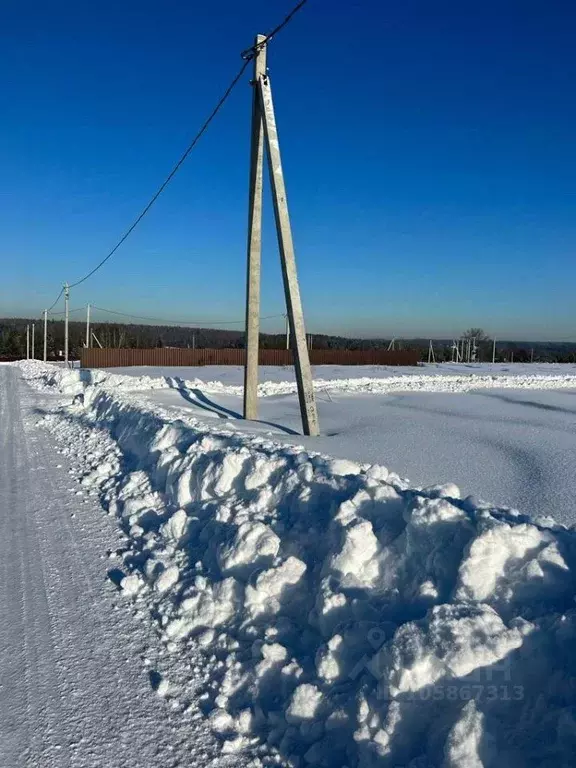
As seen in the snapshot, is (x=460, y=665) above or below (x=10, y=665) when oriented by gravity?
above

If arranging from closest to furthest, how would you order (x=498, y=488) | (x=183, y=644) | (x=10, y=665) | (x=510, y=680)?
1. (x=510, y=680)
2. (x=10, y=665)
3. (x=183, y=644)
4. (x=498, y=488)

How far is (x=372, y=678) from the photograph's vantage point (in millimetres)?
2754

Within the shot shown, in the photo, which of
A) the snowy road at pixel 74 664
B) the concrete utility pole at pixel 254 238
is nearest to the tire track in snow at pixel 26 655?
the snowy road at pixel 74 664

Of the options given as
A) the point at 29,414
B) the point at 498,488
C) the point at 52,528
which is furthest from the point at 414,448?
the point at 29,414

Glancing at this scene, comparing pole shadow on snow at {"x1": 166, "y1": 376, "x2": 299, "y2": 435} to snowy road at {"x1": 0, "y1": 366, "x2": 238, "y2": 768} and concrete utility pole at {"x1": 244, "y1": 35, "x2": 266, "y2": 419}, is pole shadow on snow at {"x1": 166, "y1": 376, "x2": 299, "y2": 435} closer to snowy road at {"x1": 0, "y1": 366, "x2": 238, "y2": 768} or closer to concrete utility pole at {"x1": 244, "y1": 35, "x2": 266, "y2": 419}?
concrete utility pole at {"x1": 244, "y1": 35, "x2": 266, "y2": 419}

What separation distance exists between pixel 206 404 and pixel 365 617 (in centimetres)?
1111

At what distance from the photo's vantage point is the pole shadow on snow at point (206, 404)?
33.8 feet

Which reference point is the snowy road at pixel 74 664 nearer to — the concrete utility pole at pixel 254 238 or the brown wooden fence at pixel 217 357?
the concrete utility pole at pixel 254 238

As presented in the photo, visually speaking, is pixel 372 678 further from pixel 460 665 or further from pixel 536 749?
pixel 536 749

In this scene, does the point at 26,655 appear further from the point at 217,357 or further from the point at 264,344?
the point at 264,344

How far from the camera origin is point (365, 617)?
3203mm

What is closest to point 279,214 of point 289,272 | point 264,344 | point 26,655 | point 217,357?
point 289,272

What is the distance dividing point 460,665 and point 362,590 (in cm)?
91

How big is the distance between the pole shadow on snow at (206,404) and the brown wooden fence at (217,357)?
68.2ft
